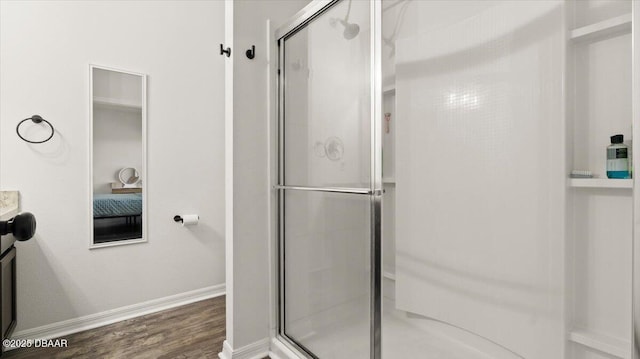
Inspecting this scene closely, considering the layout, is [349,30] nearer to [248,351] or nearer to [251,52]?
[251,52]

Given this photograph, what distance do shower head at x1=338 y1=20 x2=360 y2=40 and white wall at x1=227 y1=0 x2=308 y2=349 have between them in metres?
0.53

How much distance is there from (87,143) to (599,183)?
272 centimetres

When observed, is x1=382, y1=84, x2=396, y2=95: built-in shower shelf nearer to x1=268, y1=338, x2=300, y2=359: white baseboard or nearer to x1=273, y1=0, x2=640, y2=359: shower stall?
x1=273, y1=0, x2=640, y2=359: shower stall

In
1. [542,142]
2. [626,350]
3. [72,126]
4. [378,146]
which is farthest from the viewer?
[72,126]

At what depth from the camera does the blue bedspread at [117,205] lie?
2.15m

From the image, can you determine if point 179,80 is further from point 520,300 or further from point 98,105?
point 520,300

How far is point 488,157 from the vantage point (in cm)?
157

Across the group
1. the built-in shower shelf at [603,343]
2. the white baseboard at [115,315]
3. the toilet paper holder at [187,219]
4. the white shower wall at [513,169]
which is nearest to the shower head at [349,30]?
the white shower wall at [513,169]

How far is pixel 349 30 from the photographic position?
4.60 feet

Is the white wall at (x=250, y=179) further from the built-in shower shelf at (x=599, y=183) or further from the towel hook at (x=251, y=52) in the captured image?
the built-in shower shelf at (x=599, y=183)

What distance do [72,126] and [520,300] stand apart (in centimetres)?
272

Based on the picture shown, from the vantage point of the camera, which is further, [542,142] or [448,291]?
[448,291]

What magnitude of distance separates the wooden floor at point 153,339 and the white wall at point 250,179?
0.32m

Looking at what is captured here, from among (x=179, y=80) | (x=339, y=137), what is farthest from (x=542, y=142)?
(x=179, y=80)
